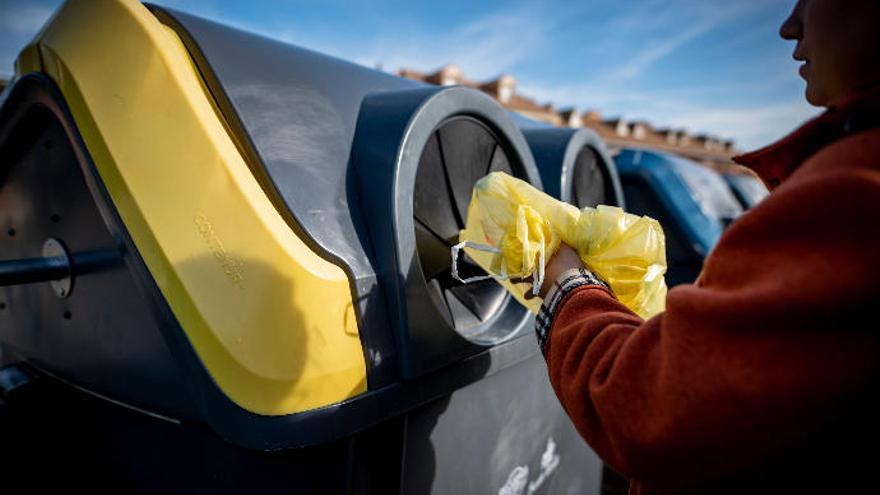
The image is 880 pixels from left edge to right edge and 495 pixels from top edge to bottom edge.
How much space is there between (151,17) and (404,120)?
1.73 feet

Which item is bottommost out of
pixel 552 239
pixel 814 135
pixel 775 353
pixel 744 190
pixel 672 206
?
pixel 744 190

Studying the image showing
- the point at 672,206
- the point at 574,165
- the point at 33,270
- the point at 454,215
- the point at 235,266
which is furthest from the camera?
the point at 672,206

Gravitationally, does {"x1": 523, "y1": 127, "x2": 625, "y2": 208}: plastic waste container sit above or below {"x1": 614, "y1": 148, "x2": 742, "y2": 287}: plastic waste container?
above

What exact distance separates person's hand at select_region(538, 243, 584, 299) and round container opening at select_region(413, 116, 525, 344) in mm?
274

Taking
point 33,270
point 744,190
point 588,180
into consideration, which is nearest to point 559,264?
point 33,270

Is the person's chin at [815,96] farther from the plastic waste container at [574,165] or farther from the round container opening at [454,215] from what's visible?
the plastic waste container at [574,165]

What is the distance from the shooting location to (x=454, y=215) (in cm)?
137

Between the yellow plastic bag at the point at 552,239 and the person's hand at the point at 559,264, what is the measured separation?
0.01m

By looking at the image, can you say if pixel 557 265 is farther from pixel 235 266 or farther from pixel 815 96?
pixel 235 266

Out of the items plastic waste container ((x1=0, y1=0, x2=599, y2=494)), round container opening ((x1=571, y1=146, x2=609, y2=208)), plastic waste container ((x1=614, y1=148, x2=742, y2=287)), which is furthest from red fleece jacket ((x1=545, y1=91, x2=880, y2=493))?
plastic waste container ((x1=614, y1=148, x2=742, y2=287))

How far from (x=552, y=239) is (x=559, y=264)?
2.1 inches

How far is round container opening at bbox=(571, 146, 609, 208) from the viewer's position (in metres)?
2.01

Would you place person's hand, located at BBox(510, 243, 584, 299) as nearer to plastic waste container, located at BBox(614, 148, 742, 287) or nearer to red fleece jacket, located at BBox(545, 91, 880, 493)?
red fleece jacket, located at BBox(545, 91, 880, 493)

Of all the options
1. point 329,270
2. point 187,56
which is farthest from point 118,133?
Result: point 329,270
